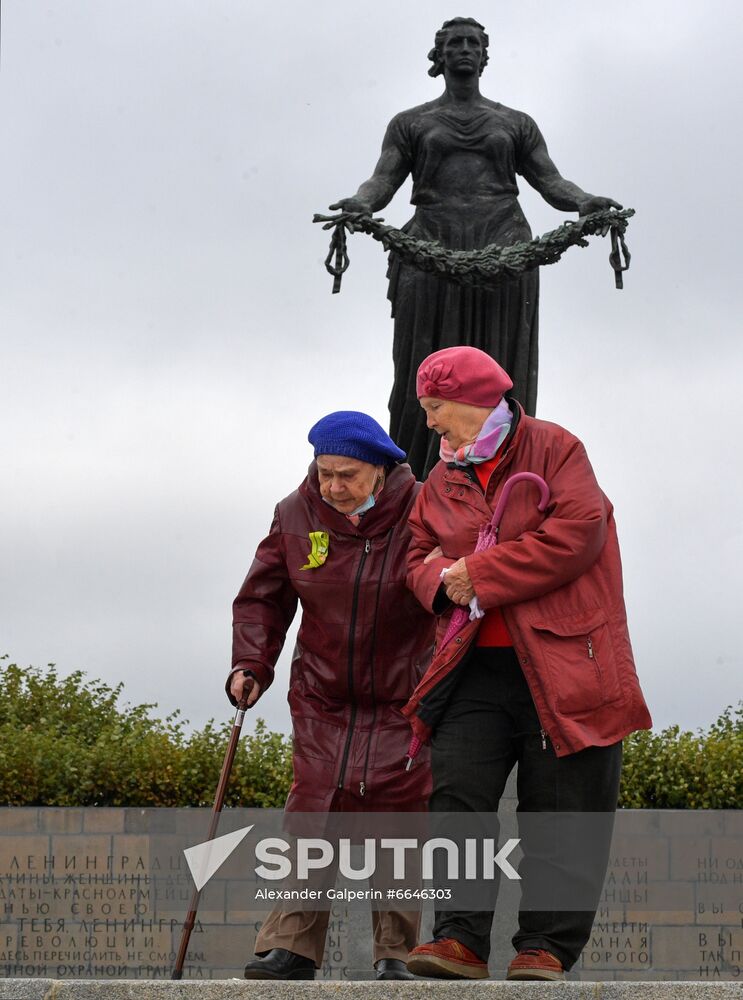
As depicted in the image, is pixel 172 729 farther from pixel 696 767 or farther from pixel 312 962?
pixel 312 962

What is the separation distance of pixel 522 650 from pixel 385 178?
10.6ft

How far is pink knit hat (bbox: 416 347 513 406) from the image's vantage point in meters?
4.69

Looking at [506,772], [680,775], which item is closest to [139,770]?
[680,775]

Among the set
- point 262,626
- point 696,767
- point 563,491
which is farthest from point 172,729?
point 563,491

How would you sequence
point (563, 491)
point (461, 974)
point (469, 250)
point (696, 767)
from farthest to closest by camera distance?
point (696, 767) < point (469, 250) < point (563, 491) < point (461, 974)

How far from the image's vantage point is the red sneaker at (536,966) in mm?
4211

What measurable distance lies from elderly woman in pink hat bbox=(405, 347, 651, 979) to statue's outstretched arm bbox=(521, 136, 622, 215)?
235 centimetres

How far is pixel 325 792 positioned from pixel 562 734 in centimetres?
97

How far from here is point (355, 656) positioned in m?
5.08

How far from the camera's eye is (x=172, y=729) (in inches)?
363

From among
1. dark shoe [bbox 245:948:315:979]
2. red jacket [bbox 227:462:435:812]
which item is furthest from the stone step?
red jacket [bbox 227:462:435:812]

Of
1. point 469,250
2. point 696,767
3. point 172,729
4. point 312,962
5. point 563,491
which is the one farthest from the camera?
point 172,729

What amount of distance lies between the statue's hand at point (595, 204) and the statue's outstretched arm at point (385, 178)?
826 millimetres

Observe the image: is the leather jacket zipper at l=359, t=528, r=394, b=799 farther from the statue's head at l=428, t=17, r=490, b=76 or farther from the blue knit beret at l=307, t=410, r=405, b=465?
the statue's head at l=428, t=17, r=490, b=76
